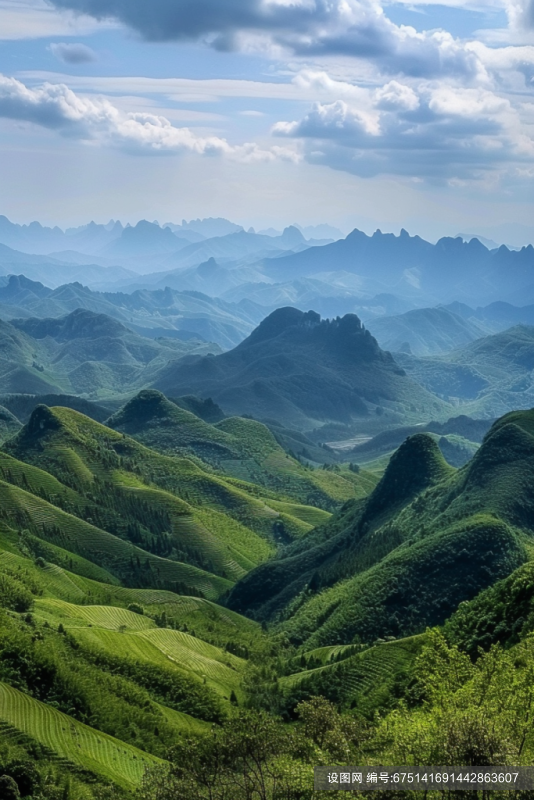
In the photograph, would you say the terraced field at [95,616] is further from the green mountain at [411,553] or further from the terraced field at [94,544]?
the terraced field at [94,544]

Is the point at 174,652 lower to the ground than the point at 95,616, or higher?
lower

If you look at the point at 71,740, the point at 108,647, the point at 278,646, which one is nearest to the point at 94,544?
the point at 278,646

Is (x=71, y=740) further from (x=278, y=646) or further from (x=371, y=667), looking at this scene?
(x=278, y=646)

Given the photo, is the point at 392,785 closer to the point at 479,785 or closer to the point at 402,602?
the point at 479,785

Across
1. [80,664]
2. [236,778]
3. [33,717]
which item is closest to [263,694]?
[80,664]

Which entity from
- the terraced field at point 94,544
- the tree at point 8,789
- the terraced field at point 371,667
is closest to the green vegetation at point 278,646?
the tree at point 8,789

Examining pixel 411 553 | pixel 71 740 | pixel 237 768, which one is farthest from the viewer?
pixel 411 553
